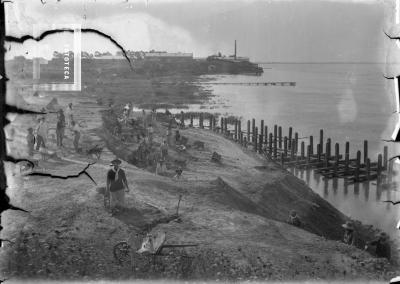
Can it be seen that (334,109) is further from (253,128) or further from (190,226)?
(190,226)

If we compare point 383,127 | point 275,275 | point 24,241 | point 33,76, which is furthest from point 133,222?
point 383,127

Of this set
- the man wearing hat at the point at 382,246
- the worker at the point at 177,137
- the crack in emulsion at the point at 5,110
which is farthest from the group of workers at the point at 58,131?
the man wearing hat at the point at 382,246

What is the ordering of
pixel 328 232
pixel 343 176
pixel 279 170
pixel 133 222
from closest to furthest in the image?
pixel 133 222, pixel 328 232, pixel 279 170, pixel 343 176

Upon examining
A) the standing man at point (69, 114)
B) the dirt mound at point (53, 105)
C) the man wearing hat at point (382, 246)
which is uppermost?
the dirt mound at point (53, 105)

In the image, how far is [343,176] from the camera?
11.1 meters

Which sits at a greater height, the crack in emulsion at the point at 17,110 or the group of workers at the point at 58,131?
the crack in emulsion at the point at 17,110

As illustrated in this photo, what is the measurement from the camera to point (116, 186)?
7785 mm

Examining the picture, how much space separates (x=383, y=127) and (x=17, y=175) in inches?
235

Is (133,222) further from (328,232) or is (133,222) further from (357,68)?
(357,68)

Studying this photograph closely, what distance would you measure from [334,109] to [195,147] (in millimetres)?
2728

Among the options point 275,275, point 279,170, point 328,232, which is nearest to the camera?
point 275,275

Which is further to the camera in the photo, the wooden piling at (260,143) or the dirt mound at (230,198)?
the wooden piling at (260,143)

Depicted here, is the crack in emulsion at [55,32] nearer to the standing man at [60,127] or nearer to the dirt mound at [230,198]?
the standing man at [60,127]

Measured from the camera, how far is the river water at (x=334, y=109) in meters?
8.57
